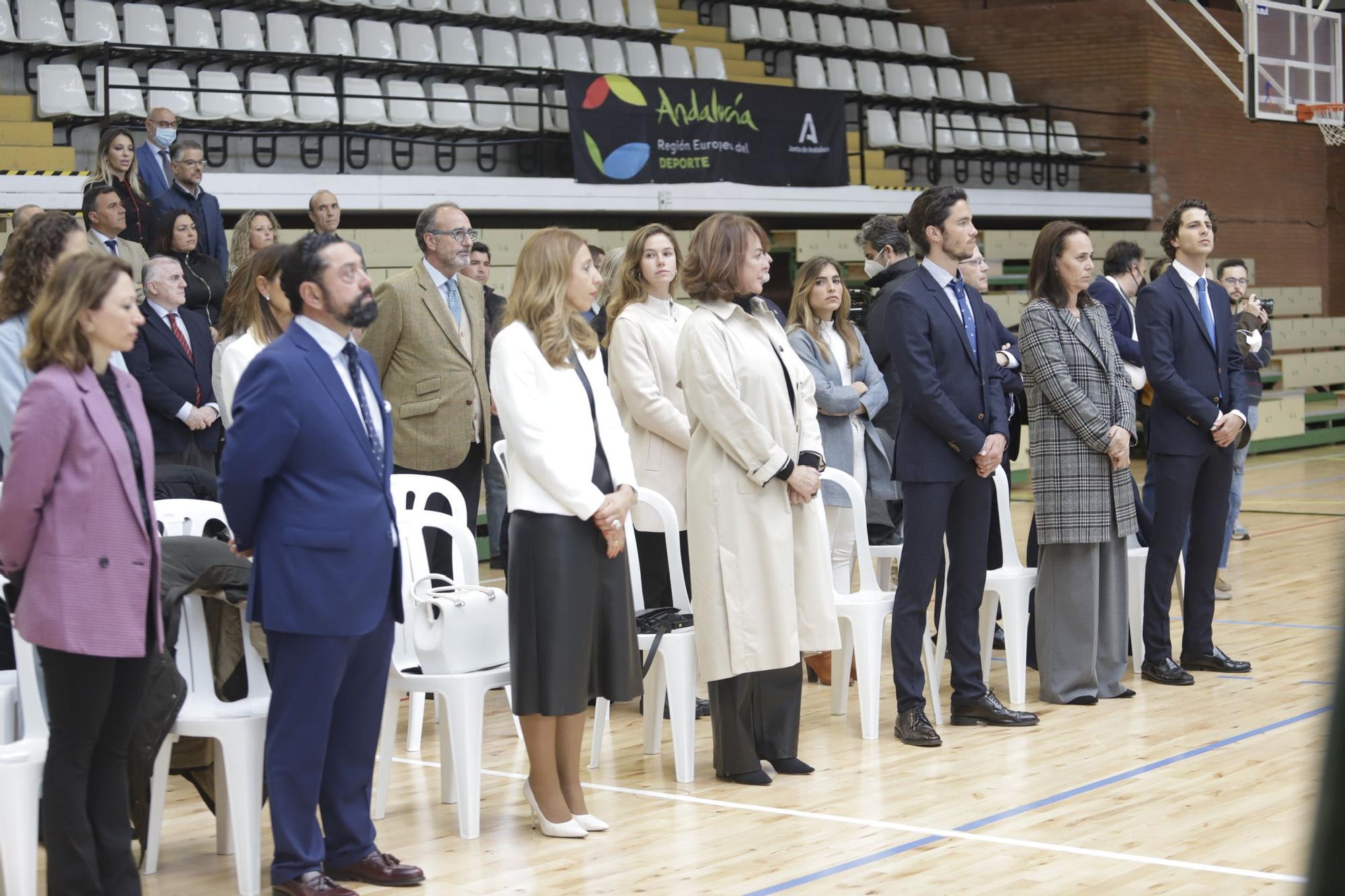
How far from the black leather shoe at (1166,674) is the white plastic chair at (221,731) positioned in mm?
3261

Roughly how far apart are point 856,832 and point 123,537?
190 centimetres

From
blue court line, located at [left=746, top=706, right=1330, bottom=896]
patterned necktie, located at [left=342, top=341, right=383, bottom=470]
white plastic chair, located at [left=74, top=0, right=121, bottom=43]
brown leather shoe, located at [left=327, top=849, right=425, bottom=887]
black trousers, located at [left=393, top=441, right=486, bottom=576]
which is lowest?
blue court line, located at [left=746, top=706, right=1330, bottom=896]

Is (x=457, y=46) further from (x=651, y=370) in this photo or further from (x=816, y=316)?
(x=651, y=370)

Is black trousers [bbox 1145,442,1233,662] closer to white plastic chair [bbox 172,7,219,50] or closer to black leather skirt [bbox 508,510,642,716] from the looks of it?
black leather skirt [bbox 508,510,642,716]

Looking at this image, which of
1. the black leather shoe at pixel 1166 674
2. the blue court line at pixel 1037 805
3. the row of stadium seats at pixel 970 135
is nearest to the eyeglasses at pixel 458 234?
the blue court line at pixel 1037 805

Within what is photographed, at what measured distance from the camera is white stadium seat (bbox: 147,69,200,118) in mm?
10016

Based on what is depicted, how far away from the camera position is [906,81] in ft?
49.9

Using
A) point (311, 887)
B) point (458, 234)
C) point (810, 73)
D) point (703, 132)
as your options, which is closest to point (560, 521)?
point (311, 887)

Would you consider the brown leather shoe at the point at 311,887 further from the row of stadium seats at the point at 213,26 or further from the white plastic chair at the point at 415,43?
the white plastic chair at the point at 415,43

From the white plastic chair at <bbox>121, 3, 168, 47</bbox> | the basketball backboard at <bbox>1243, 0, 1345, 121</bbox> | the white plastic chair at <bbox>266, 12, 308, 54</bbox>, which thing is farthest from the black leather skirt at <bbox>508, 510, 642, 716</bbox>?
the basketball backboard at <bbox>1243, 0, 1345, 121</bbox>

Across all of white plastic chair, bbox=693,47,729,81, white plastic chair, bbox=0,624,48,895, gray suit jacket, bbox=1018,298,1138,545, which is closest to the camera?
white plastic chair, bbox=0,624,48,895

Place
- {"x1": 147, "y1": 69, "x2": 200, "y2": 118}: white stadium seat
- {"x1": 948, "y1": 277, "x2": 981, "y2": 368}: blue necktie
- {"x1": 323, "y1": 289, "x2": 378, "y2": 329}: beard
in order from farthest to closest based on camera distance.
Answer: {"x1": 147, "y1": 69, "x2": 200, "y2": 118}: white stadium seat
{"x1": 948, "y1": 277, "x2": 981, "y2": 368}: blue necktie
{"x1": 323, "y1": 289, "x2": 378, "y2": 329}: beard

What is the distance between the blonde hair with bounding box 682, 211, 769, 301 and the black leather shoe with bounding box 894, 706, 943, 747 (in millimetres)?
1427

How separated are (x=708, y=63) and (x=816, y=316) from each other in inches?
329
